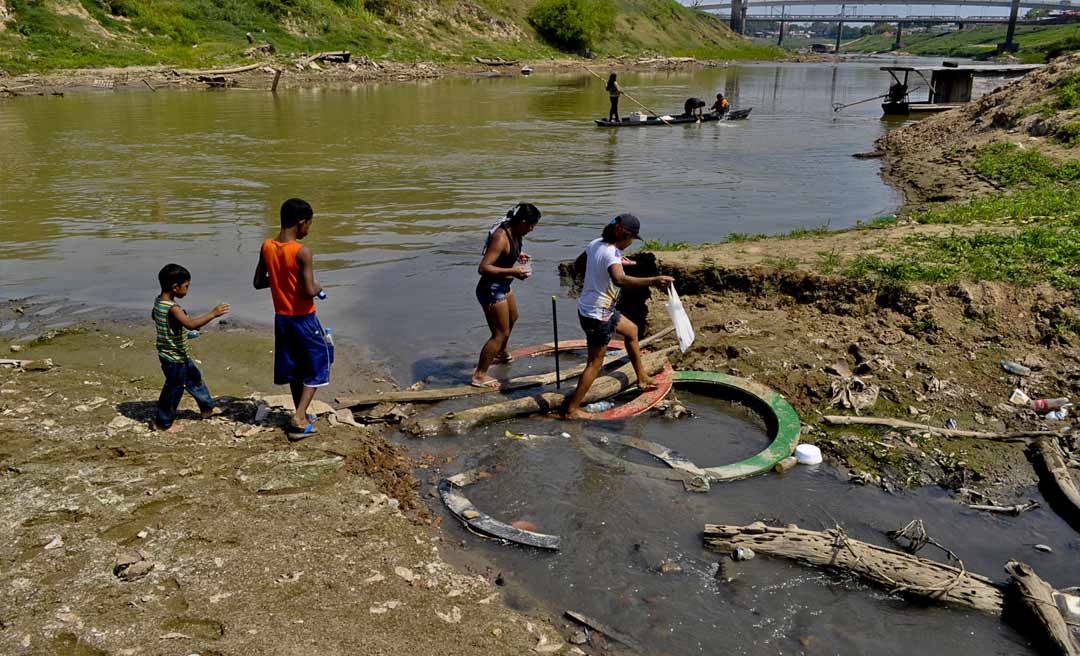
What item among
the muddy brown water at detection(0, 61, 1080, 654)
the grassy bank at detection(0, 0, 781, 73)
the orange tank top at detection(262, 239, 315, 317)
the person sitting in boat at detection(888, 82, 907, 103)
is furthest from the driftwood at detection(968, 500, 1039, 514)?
the grassy bank at detection(0, 0, 781, 73)

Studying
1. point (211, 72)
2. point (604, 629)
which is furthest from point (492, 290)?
point (211, 72)

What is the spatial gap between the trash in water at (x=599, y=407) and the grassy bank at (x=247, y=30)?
41.6 m

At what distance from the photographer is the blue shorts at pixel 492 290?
688cm

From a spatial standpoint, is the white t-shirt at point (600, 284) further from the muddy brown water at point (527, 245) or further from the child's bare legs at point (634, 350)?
the muddy brown water at point (527, 245)

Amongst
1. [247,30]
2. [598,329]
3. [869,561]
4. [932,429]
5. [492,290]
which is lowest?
[869,561]

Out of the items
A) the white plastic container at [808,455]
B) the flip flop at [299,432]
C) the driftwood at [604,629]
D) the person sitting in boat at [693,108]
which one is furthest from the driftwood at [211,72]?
the driftwood at [604,629]

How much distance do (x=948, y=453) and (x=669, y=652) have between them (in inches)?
120

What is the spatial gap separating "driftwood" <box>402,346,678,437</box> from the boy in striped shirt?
1754 mm

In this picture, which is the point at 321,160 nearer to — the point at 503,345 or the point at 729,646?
the point at 503,345

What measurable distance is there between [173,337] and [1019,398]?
6.75 m

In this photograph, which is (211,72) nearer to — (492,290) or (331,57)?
(331,57)

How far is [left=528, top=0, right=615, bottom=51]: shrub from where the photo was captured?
81125 mm

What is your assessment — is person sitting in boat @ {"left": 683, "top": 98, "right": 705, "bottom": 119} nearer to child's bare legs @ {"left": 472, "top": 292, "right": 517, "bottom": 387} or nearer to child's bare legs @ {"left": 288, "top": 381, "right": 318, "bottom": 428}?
child's bare legs @ {"left": 472, "top": 292, "right": 517, "bottom": 387}

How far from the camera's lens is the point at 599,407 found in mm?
6871
